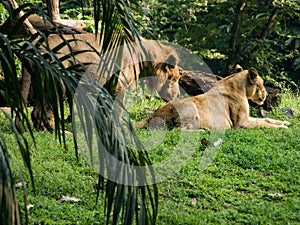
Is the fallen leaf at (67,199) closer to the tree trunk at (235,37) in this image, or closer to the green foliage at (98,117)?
the green foliage at (98,117)

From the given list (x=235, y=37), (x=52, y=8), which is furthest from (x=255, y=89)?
(x=52, y=8)

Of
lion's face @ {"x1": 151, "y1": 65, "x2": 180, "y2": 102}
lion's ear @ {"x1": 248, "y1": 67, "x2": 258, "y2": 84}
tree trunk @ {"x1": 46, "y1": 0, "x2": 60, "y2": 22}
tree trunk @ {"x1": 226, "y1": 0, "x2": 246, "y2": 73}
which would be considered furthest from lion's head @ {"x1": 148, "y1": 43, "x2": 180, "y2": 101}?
tree trunk @ {"x1": 226, "y1": 0, "x2": 246, "y2": 73}

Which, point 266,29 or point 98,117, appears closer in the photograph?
point 98,117

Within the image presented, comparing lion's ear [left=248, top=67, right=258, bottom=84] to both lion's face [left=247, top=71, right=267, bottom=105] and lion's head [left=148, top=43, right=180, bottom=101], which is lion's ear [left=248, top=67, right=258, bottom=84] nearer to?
lion's face [left=247, top=71, right=267, bottom=105]

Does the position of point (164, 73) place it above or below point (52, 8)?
below

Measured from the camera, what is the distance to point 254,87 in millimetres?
10336

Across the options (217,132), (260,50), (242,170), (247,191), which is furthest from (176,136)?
(260,50)

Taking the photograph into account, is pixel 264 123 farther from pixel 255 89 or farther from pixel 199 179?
pixel 199 179

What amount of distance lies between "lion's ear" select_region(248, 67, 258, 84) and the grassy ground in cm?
135

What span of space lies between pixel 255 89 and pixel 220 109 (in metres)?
0.96

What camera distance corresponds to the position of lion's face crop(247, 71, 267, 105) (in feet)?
33.6

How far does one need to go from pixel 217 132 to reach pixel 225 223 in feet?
11.9

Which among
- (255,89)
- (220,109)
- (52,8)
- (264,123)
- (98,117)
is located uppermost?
(98,117)

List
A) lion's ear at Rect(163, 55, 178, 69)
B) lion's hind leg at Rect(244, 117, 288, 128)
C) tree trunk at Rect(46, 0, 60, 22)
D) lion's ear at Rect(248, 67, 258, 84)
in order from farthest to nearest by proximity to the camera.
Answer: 1. lion's ear at Rect(163, 55, 178, 69)
2. lion's ear at Rect(248, 67, 258, 84)
3. lion's hind leg at Rect(244, 117, 288, 128)
4. tree trunk at Rect(46, 0, 60, 22)
